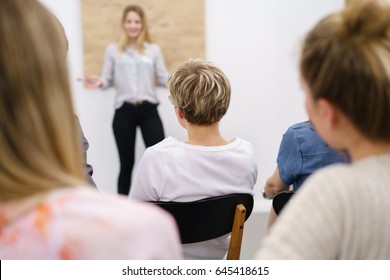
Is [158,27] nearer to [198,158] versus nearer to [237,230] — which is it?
[198,158]

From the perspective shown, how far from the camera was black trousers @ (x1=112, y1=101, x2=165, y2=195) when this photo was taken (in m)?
3.78

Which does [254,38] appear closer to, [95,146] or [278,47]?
[278,47]

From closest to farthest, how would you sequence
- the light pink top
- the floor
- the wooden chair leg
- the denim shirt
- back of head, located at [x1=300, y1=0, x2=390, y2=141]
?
the light pink top
back of head, located at [x1=300, y1=0, x2=390, y2=141]
the wooden chair leg
the denim shirt
the floor

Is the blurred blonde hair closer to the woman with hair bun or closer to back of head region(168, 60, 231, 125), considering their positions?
back of head region(168, 60, 231, 125)

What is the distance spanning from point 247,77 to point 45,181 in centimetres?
347

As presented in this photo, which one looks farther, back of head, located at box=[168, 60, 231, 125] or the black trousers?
the black trousers

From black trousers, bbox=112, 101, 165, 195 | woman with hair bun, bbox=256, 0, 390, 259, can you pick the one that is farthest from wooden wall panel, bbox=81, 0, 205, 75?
woman with hair bun, bbox=256, 0, 390, 259

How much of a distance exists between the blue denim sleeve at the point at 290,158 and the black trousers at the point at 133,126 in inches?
84.3

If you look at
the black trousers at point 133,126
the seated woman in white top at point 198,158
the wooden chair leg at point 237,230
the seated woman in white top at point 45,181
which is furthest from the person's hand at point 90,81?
the seated woman in white top at point 45,181

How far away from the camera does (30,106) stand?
26.7 inches

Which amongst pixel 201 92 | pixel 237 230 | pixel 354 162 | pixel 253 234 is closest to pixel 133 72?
pixel 253 234

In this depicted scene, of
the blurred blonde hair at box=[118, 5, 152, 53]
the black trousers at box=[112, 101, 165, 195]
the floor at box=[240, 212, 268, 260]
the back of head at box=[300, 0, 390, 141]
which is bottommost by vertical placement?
the floor at box=[240, 212, 268, 260]

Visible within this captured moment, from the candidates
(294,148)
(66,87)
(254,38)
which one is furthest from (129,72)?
(66,87)

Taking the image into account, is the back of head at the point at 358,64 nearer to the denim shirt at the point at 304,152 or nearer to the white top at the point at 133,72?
the denim shirt at the point at 304,152
